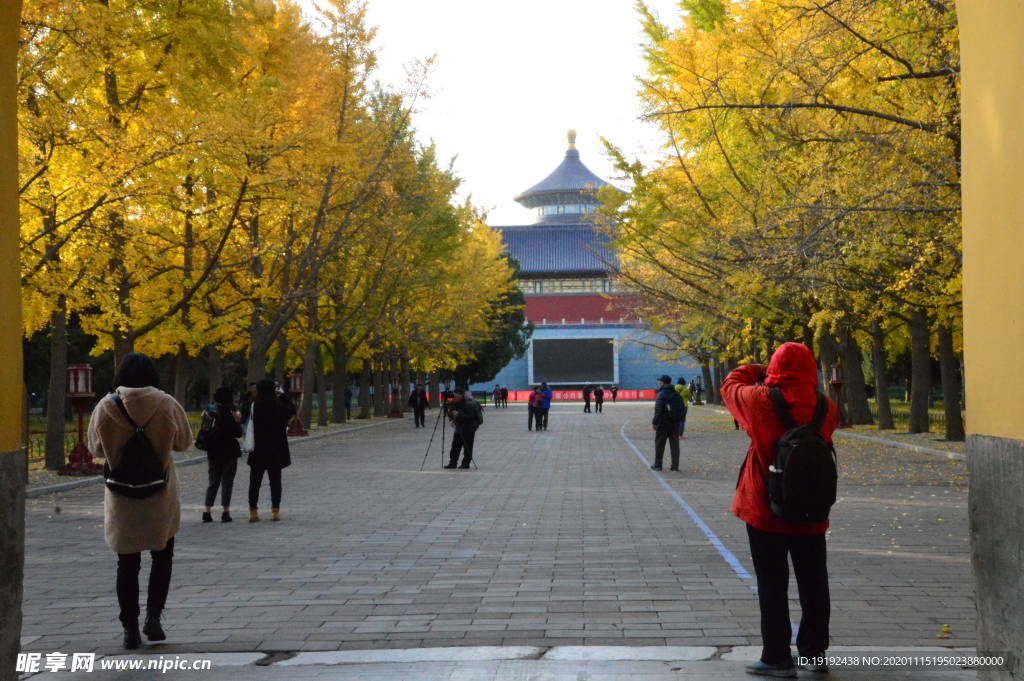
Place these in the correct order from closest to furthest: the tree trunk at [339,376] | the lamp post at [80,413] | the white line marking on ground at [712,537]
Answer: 1. the white line marking on ground at [712,537]
2. the lamp post at [80,413]
3. the tree trunk at [339,376]

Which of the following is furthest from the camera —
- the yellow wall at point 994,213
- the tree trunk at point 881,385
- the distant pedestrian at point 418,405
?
the distant pedestrian at point 418,405

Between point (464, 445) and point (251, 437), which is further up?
point (251, 437)

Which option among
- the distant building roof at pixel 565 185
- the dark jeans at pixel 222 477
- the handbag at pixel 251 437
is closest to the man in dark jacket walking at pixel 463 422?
the dark jeans at pixel 222 477

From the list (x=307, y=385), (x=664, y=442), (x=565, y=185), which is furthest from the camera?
(x=565, y=185)

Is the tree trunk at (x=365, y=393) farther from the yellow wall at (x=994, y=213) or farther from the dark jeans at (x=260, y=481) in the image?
the yellow wall at (x=994, y=213)

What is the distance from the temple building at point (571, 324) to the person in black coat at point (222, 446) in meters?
66.4

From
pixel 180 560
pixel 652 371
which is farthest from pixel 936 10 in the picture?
pixel 652 371

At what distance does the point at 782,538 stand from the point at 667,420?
13566 millimetres

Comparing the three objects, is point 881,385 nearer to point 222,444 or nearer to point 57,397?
point 57,397

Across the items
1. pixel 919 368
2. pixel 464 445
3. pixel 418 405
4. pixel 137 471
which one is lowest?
pixel 464 445

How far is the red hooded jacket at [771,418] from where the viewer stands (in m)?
5.52

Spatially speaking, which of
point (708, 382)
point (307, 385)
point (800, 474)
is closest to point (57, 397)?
point (307, 385)

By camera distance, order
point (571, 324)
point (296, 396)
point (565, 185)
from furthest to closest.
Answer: point (565, 185) < point (571, 324) < point (296, 396)

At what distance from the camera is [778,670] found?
5.42m
